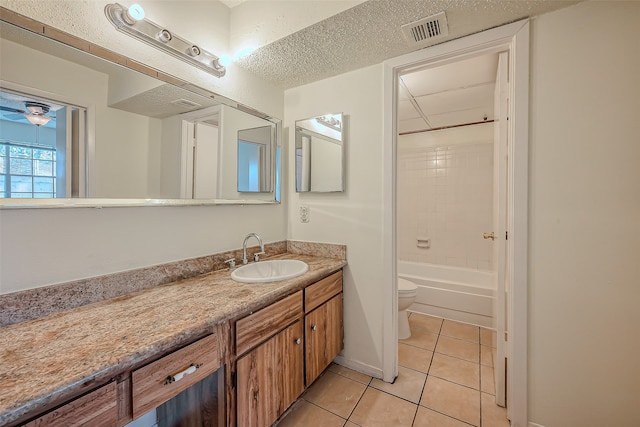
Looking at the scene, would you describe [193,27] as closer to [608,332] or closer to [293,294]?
[293,294]

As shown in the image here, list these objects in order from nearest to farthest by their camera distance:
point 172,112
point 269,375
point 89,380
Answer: point 89,380 → point 269,375 → point 172,112

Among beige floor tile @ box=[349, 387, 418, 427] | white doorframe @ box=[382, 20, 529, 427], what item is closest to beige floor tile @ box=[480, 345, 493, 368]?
white doorframe @ box=[382, 20, 529, 427]

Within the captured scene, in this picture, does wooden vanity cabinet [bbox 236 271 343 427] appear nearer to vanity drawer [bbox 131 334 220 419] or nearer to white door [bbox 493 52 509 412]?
vanity drawer [bbox 131 334 220 419]

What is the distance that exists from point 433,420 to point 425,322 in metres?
1.26

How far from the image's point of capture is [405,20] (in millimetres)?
1344

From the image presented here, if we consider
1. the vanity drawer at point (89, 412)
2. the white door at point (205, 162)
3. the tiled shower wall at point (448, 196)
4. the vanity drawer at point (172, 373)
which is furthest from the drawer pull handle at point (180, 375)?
the tiled shower wall at point (448, 196)

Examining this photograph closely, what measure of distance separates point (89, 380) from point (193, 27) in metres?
1.69

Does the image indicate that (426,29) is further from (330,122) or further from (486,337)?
(486,337)

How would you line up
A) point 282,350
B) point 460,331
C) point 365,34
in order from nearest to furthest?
1. point 282,350
2. point 365,34
3. point 460,331

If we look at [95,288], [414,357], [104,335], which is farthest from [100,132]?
[414,357]

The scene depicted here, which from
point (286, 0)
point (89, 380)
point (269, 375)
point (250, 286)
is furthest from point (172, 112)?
point (269, 375)

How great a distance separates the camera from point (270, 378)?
1.28m

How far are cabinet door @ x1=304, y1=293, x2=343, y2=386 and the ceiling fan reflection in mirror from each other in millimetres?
1444

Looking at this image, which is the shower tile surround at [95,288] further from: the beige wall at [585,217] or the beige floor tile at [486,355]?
the beige floor tile at [486,355]
